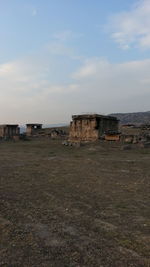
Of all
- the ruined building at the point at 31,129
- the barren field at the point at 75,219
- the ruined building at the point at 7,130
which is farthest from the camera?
the ruined building at the point at 31,129

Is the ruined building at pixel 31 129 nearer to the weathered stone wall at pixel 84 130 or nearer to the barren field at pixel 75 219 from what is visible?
the weathered stone wall at pixel 84 130

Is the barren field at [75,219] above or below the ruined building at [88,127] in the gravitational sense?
below

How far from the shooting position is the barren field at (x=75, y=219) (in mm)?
4965

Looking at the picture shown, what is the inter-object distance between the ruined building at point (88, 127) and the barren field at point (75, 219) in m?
17.0

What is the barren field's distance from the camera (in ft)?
16.3

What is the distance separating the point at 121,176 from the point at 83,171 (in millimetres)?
2231

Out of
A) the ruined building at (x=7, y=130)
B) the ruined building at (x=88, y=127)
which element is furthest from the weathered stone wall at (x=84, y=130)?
the ruined building at (x=7, y=130)

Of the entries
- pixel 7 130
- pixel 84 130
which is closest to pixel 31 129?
pixel 7 130

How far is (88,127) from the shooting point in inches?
1220

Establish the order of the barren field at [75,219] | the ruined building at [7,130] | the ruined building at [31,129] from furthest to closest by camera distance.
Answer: the ruined building at [31,129] < the ruined building at [7,130] < the barren field at [75,219]

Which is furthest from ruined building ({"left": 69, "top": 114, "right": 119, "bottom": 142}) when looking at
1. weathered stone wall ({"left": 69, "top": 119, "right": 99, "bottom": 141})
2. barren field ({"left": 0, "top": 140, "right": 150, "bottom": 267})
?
barren field ({"left": 0, "top": 140, "right": 150, "bottom": 267})

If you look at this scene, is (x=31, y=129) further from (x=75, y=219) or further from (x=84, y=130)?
(x=75, y=219)

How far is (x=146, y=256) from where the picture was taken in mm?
4965

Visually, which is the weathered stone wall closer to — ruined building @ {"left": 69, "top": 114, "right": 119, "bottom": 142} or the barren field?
ruined building @ {"left": 69, "top": 114, "right": 119, "bottom": 142}
